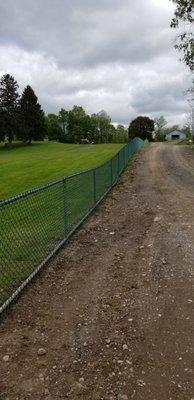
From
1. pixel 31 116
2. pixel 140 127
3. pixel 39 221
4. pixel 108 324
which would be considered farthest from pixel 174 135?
pixel 108 324

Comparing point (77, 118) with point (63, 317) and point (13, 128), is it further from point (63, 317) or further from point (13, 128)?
point (63, 317)

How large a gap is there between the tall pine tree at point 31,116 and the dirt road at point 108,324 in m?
60.8

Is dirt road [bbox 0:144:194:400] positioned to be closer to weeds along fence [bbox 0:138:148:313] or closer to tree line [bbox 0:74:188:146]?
weeds along fence [bbox 0:138:148:313]

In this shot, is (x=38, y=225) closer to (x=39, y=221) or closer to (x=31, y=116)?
(x=39, y=221)

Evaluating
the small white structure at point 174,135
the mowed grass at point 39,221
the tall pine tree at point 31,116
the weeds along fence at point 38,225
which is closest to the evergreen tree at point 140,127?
the small white structure at point 174,135

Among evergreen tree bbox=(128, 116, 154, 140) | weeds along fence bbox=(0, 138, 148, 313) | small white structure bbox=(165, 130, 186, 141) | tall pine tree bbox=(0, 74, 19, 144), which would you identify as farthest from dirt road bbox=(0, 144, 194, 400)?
small white structure bbox=(165, 130, 186, 141)

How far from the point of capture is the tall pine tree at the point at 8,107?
66000 millimetres

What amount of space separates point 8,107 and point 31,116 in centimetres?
460

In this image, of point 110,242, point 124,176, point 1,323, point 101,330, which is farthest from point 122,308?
→ point 124,176

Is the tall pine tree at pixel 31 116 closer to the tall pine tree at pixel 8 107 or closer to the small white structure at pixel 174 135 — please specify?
the tall pine tree at pixel 8 107

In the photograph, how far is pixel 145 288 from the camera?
730 cm

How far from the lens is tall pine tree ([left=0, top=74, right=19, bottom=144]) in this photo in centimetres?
6600

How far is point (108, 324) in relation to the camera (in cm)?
614

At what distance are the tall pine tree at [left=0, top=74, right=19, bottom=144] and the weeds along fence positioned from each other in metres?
53.5
